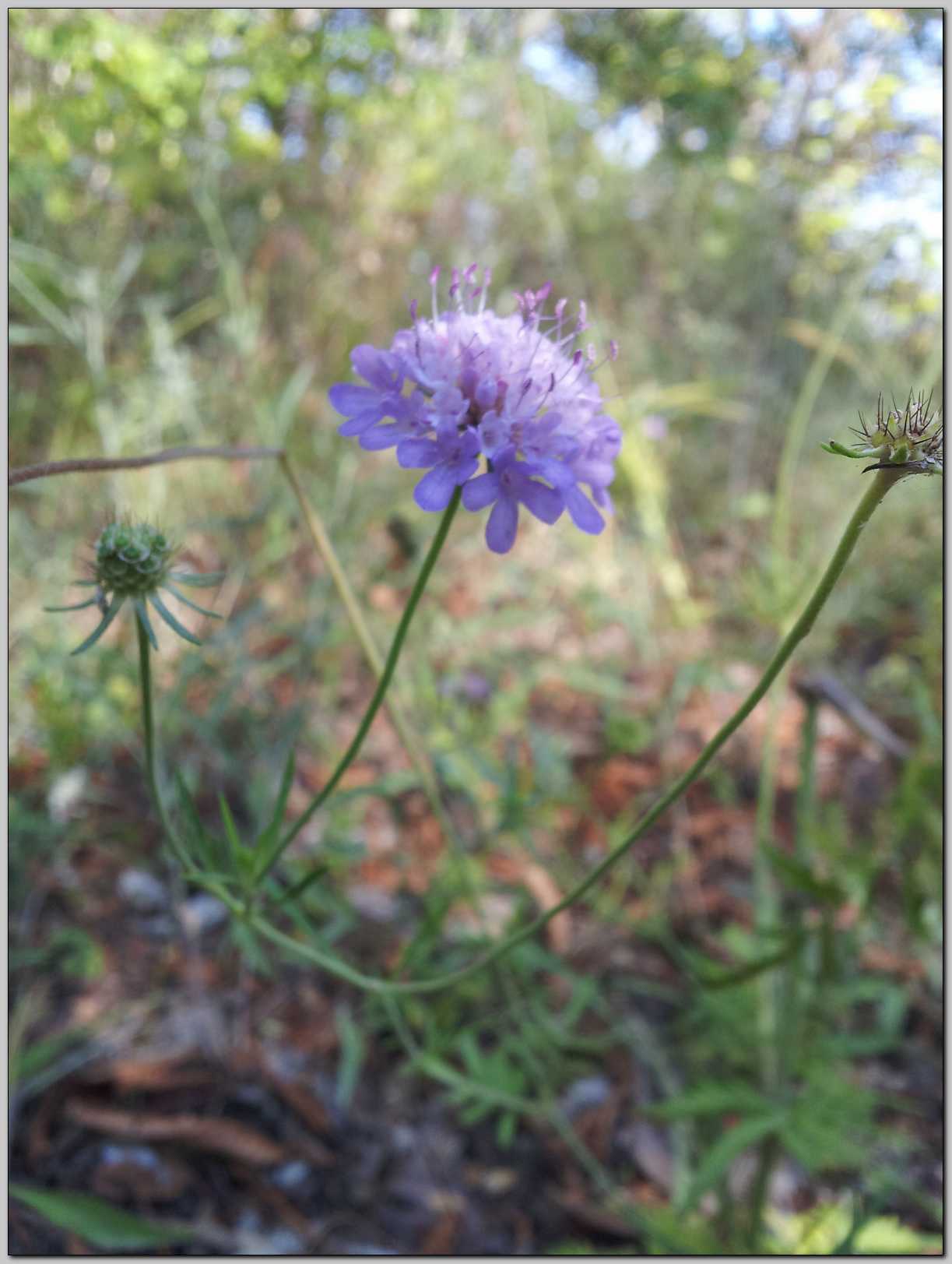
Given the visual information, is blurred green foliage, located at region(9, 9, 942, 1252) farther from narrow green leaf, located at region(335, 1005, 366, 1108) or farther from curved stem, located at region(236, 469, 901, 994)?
curved stem, located at region(236, 469, 901, 994)

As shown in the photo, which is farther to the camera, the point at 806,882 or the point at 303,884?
the point at 806,882

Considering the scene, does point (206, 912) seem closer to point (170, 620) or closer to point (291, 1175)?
point (291, 1175)

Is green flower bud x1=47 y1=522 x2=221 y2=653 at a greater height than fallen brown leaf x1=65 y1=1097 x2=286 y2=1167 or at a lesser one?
greater

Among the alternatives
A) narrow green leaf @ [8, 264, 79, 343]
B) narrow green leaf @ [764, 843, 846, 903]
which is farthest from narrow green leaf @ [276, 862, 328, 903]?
narrow green leaf @ [8, 264, 79, 343]

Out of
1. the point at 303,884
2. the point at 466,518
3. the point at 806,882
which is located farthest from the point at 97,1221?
the point at 466,518

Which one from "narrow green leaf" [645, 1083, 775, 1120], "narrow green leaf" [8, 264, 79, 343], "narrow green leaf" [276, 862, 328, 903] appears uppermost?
"narrow green leaf" [8, 264, 79, 343]

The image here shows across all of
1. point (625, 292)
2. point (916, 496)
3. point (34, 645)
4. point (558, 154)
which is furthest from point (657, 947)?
point (558, 154)
